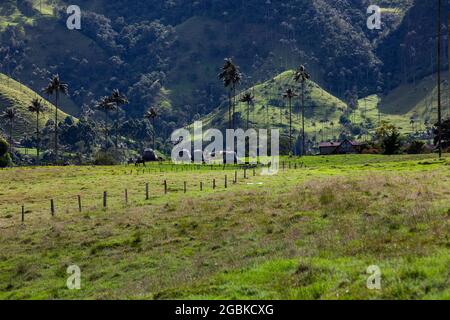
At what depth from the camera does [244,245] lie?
27.1 m

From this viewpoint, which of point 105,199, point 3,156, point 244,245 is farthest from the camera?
point 3,156

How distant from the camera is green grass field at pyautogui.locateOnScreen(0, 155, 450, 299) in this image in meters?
16.6

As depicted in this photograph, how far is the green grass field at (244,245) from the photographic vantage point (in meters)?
16.6

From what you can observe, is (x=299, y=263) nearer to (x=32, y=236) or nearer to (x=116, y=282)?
(x=116, y=282)

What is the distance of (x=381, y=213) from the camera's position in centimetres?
2845

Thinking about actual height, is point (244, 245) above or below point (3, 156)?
below

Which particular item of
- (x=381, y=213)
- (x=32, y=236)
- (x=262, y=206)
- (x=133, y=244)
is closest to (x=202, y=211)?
(x=262, y=206)

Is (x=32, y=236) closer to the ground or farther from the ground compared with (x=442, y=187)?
closer to the ground

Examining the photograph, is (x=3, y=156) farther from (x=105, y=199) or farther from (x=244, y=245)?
(x=244, y=245)

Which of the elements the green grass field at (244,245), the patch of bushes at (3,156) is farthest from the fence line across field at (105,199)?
the patch of bushes at (3,156)

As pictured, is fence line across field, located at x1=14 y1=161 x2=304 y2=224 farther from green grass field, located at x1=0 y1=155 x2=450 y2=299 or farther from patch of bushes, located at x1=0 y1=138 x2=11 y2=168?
patch of bushes, located at x1=0 y1=138 x2=11 y2=168

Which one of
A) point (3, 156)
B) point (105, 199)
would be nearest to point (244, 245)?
point (105, 199)

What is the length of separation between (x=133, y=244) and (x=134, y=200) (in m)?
19.2

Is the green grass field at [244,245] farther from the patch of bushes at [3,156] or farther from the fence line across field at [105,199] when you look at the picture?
the patch of bushes at [3,156]
